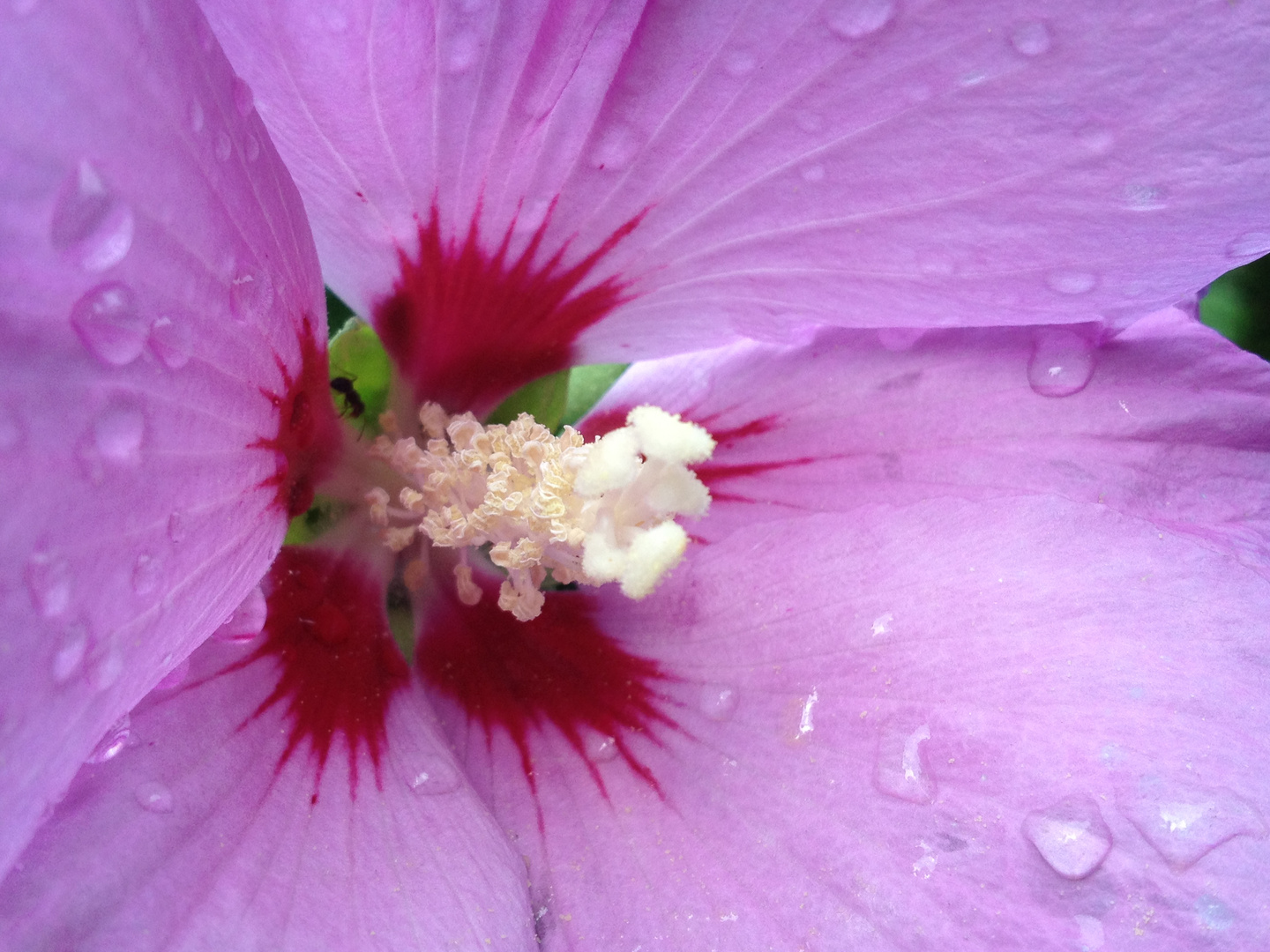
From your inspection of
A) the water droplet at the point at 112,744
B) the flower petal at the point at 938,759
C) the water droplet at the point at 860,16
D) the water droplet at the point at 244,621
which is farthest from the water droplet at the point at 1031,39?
the water droplet at the point at 112,744

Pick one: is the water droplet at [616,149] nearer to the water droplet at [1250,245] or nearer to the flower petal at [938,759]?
the flower petal at [938,759]

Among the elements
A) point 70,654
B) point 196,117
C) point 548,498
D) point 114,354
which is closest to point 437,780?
point 548,498

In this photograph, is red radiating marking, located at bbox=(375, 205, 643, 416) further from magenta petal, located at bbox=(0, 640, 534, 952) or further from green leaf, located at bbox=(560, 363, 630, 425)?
magenta petal, located at bbox=(0, 640, 534, 952)

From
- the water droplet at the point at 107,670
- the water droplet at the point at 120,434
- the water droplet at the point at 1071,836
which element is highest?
the water droplet at the point at 120,434

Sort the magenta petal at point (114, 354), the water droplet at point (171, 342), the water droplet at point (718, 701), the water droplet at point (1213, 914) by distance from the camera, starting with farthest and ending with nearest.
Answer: the water droplet at point (718, 701)
the water droplet at point (1213, 914)
the water droplet at point (171, 342)
the magenta petal at point (114, 354)

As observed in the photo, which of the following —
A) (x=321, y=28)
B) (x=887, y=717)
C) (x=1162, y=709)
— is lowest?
(x=1162, y=709)

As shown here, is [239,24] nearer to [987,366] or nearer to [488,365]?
[488,365]

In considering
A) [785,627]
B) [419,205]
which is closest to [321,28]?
[419,205]

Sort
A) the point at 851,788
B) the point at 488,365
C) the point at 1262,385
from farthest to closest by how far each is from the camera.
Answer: the point at 488,365
the point at 1262,385
the point at 851,788
